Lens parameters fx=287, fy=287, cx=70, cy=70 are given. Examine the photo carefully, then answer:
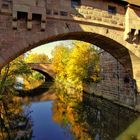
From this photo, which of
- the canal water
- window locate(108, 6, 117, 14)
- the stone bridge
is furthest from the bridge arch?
the canal water

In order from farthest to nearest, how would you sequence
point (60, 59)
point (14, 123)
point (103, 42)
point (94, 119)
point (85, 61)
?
1. point (60, 59)
2. point (85, 61)
3. point (94, 119)
4. point (14, 123)
5. point (103, 42)

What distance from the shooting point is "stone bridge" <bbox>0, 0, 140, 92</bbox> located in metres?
10.2

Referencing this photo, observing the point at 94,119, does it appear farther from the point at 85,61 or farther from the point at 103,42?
the point at 85,61

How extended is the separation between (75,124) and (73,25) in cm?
526

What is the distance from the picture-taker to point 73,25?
11.6 m

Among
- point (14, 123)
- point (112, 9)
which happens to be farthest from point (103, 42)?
point (14, 123)

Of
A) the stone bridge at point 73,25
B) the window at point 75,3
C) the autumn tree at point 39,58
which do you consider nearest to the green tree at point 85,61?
the stone bridge at point 73,25

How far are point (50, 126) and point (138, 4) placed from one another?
7215 millimetres

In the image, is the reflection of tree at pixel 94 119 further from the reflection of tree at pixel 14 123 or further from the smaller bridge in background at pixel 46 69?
the smaller bridge in background at pixel 46 69

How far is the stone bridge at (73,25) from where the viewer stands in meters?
10.2

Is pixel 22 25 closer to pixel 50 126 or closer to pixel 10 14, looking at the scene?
pixel 10 14

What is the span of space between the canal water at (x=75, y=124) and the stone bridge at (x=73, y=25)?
2421mm

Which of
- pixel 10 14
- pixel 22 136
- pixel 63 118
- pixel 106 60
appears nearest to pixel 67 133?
pixel 22 136

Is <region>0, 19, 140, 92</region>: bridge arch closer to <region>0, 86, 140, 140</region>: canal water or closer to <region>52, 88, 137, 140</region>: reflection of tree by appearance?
<region>52, 88, 137, 140</region>: reflection of tree
